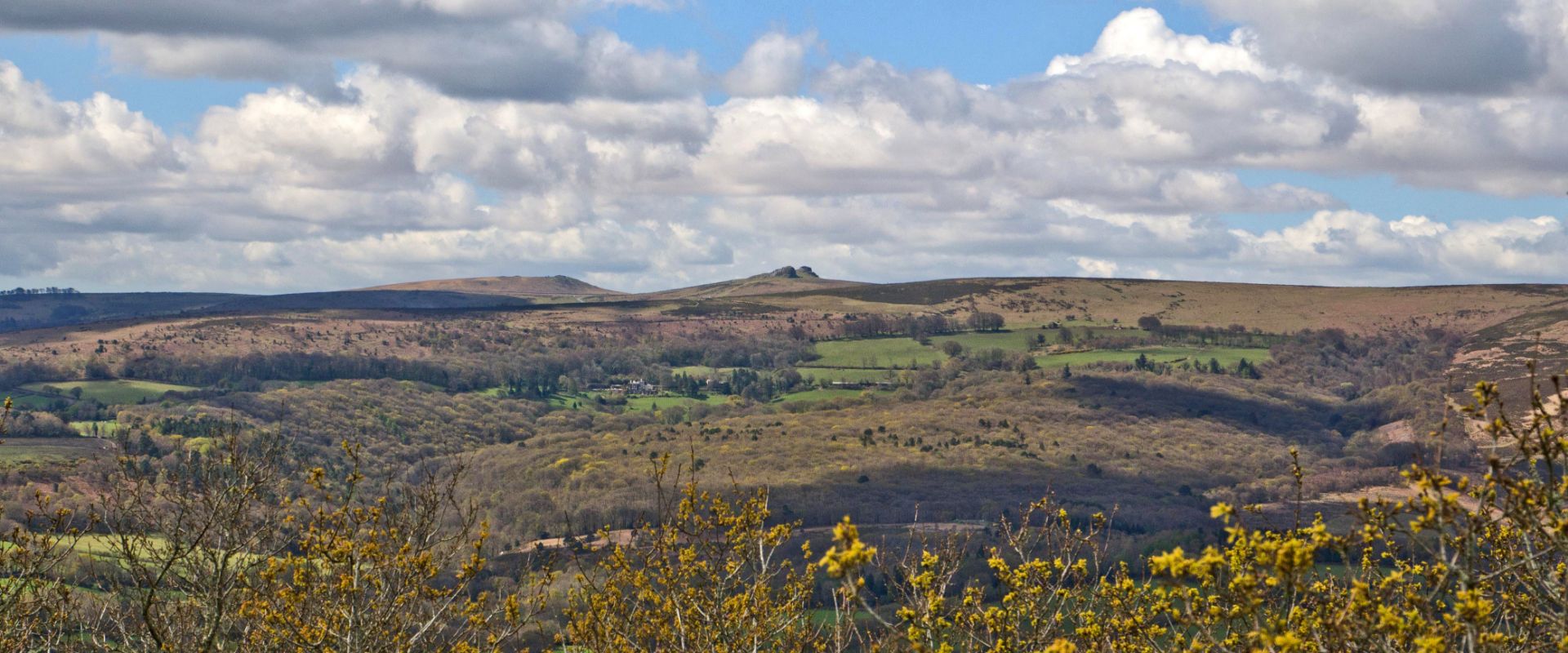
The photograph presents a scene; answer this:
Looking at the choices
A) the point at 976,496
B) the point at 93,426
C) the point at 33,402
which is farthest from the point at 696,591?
the point at 33,402

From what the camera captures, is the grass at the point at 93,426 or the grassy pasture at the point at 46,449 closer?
the grassy pasture at the point at 46,449

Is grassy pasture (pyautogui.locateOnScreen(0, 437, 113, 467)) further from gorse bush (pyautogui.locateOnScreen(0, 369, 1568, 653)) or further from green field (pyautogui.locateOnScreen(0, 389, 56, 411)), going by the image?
gorse bush (pyautogui.locateOnScreen(0, 369, 1568, 653))

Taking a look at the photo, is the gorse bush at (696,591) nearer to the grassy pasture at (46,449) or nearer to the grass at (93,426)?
the grassy pasture at (46,449)

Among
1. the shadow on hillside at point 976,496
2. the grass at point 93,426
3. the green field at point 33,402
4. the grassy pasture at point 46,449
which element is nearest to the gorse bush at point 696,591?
the shadow on hillside at point 976,496

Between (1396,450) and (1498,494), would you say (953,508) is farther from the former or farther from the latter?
(1498,494)

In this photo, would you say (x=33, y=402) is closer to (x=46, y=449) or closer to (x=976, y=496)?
(x=46, y=449)

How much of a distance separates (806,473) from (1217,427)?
2860 inches

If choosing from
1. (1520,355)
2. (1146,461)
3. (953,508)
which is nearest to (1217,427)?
(1146,461)

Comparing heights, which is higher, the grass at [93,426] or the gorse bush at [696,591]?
the gorse bush at [696,591]

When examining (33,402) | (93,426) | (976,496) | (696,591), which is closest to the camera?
(696,591)

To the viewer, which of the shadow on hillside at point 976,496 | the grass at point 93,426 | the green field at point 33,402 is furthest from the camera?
the green field at point 33,402

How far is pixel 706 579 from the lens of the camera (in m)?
19.2

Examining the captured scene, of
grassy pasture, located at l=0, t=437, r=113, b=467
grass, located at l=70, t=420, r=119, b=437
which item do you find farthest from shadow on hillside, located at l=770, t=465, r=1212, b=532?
grass, located at l=70, t=420, r=119, b=437

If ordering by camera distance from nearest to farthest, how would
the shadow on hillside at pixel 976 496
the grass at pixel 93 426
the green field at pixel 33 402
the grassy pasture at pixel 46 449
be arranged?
the grassy pasture at pixel 46 449
the shadow on hillside at pixel 976 496
the grass at pixel 93 426
the green field at pixel 33 402
